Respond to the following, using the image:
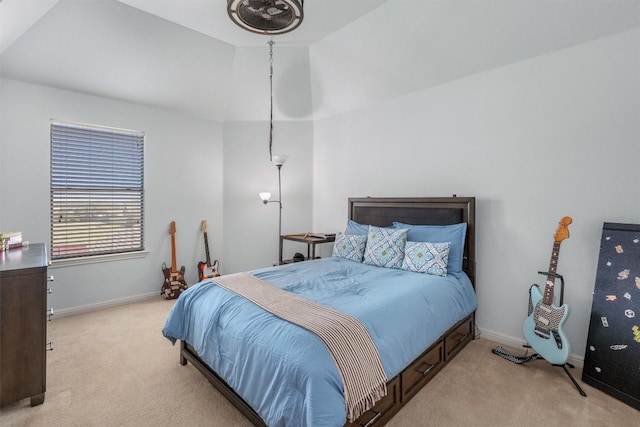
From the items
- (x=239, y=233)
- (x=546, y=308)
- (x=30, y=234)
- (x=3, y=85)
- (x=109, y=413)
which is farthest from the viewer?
(x=239, y=233)

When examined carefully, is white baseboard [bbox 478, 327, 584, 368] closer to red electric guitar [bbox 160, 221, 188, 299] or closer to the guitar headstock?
the guitar headstock

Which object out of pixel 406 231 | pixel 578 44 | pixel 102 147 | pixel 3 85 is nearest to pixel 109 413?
pixel 406 231

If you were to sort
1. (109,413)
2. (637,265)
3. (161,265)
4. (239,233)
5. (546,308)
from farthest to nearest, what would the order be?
(239,233), (161,265), (546,308), (637,265), (109,413)

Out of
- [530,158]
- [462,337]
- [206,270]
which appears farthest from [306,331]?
[206,270]

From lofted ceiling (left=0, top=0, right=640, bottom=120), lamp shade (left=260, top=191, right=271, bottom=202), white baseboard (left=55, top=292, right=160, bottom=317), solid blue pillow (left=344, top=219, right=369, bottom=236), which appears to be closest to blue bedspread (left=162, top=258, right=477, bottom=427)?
solid blue pillow (left=344, top=219, right=369, bottom=236)

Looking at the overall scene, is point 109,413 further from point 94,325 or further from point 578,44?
point 578,44

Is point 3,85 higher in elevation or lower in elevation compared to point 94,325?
higher

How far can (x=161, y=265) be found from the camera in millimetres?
4031

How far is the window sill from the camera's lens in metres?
3.29

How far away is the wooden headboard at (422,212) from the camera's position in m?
2.88

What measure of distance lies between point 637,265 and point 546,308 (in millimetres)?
606

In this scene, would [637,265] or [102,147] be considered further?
[102,147]

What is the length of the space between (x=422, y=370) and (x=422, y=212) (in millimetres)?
1628

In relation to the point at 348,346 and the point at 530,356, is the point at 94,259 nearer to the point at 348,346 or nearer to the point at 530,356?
the point at 348,346
